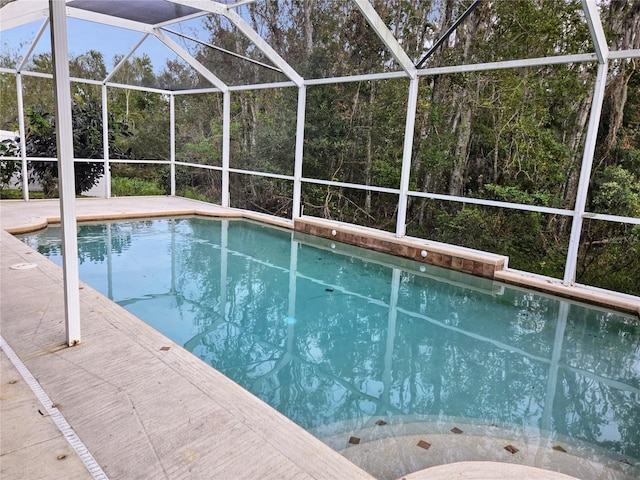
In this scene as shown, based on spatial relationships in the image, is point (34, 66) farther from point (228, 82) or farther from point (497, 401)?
point (497, 401)

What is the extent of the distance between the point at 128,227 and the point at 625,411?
24.8 feet

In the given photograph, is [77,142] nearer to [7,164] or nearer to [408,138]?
[7,164]

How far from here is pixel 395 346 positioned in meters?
4.01

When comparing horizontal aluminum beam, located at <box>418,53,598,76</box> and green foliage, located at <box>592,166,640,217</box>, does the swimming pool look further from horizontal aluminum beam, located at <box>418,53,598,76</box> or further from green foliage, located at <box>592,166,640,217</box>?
horizontal aluminum beam, located at <box>418,53,598,76</box>

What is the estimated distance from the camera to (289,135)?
387 inches

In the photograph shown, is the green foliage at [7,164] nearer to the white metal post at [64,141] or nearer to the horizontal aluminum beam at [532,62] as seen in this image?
the horizontal aluminum beam at [532,62]

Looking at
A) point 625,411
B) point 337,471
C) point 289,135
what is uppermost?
point 289,135

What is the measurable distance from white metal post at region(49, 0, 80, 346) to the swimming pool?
1.34 metres

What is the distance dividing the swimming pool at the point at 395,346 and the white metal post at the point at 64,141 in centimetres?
134

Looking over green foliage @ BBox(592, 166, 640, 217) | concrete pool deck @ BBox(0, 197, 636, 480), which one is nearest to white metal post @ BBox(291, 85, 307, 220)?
green foliage @ BBox(592, 166, 640, 217)

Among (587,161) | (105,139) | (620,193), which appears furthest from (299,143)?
(620,193)

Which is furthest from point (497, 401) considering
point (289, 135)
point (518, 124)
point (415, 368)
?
point (289, 135)

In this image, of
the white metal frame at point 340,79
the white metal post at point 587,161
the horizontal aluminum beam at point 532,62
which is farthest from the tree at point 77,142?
the white metal post at point 587,161

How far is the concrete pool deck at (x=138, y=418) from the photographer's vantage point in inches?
70.7
